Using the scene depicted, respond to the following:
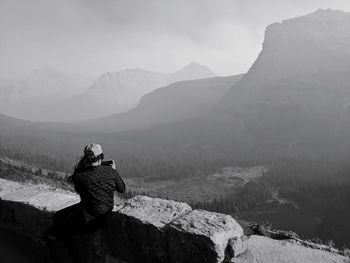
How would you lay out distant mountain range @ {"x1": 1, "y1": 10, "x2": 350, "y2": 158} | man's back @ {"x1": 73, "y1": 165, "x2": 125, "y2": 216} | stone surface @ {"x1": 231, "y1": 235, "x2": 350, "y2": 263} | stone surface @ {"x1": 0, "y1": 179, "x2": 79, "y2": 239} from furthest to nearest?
1. distant mountain range @ {"x1": 1, "y1": 10, "x2": 350, "y2": 158}
2. stone surface @ {"x1": 0, "y1": 179, "x2": 79, "y2": 239}
3. man's back @ {"x1": 73, "y1": 165, "x2": 125, "y2": 216}
4. stone surface @ {"x1": 231, "y1": 235, "x2": 350, "y2": 263}

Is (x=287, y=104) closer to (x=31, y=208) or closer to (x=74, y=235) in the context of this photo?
(x=31, y=208)

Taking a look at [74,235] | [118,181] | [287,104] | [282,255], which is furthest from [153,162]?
[282,255]

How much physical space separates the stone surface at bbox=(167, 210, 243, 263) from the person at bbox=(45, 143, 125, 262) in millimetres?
983

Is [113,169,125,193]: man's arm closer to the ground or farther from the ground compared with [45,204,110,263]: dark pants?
farther from the ground

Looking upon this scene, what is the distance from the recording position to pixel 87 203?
4.09 meters

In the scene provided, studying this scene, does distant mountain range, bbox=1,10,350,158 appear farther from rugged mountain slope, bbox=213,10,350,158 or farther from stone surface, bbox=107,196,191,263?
stone surface, bbox=107,196,191,263

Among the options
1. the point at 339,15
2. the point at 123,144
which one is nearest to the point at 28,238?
the point at 123,144

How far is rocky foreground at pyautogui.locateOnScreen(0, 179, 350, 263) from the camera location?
344cm

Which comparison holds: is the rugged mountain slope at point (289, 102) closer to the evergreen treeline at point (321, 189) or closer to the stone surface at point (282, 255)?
the evergreen treeline at point (321, 189)

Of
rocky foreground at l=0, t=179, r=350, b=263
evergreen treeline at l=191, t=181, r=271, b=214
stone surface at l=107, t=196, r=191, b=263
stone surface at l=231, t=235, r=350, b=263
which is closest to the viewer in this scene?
stone surface at l=231, t=235, r=350, b=263

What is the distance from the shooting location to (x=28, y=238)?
17.0 ft

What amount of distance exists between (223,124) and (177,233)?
161993mm

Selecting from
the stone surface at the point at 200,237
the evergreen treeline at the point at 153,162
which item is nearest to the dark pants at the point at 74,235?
the stone surface at the point at 200,237

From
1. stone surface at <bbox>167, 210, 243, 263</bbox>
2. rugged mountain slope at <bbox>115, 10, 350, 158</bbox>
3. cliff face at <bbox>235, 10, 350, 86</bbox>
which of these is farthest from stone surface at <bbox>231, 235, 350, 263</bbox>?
cliff face at <bbox>235, 10, 350, 86</bbox>
